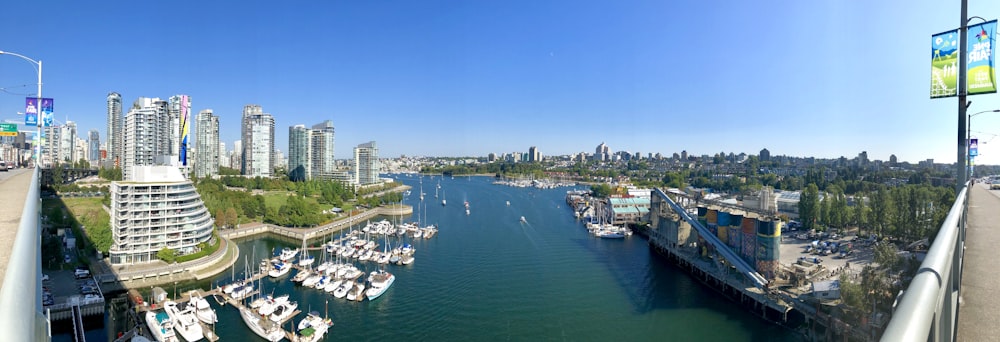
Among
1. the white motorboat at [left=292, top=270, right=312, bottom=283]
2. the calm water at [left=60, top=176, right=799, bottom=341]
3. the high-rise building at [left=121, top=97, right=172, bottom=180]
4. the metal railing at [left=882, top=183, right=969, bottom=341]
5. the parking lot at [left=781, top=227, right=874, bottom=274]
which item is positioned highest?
Answer: the high-rise building at [left=121, top=97, right=172, bottom=180]

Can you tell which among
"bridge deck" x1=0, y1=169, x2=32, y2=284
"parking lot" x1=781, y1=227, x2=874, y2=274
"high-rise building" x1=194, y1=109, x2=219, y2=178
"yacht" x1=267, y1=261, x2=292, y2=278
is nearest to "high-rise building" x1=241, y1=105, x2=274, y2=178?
"high-rise building" x1=194, y1=109, x2=219, y2=178

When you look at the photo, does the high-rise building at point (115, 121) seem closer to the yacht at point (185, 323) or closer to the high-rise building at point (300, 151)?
the high-rise building at point (300, 151)

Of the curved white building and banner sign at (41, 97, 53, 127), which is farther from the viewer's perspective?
the curved white building

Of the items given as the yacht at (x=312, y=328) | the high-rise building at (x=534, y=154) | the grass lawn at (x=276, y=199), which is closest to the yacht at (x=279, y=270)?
the yacht at (x=312, y=328)

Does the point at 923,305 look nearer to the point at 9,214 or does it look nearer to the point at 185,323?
the point at 9,214

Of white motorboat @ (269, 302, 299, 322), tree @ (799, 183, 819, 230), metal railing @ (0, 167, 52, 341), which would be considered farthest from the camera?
tree @ (799, 183, 819, 230)

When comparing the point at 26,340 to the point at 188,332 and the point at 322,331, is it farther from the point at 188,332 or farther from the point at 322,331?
the point at 188,332

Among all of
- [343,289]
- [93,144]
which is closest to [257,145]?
[93,144]

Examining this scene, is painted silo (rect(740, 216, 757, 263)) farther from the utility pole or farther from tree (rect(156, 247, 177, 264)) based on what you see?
tree (rect(156, 247, 177, 264))
